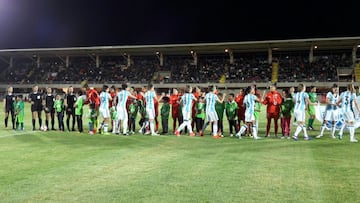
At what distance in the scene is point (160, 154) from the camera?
1046cm

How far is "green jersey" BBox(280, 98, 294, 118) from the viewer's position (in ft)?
47.2

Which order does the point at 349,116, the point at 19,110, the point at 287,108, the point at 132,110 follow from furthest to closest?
the point at 19,110 < the point at 132,110 < the point at 287,108 < the point at 349,116

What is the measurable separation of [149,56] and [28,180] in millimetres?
51149

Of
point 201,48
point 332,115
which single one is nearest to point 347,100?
point 332,115

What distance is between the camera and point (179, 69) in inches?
2195

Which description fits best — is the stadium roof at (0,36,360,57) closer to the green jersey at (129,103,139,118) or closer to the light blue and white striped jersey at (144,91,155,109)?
the green jersey at (129,103,139,118)

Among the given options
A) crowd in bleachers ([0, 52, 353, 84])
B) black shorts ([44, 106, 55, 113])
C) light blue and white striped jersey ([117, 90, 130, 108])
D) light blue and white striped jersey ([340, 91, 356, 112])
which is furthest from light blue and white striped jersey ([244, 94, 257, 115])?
crowd in bleachers ([0, 52, 353, 84])

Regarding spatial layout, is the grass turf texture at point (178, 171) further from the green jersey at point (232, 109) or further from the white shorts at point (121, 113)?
the green jersey at point (232, 109)

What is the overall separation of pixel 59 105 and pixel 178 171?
10045 millimetres

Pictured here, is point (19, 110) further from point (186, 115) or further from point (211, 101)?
point (211, 101)

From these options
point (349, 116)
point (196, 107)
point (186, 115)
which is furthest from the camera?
point (196, 107)

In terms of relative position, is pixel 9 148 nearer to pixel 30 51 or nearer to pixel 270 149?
pixel 270 149

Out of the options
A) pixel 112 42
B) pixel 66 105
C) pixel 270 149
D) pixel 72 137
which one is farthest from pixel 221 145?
pixel 112 42

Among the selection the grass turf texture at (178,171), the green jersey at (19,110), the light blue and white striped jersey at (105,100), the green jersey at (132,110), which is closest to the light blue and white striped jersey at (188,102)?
the grass turf texture at (178,171)
